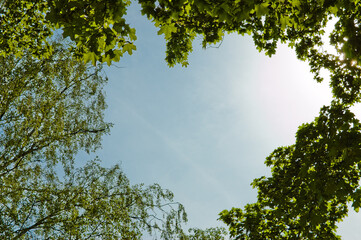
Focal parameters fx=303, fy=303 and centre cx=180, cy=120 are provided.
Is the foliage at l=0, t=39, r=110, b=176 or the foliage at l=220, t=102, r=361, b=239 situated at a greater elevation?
the foliage at l=0, t=39, r=110, b=176

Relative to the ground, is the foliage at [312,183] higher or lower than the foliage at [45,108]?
lower

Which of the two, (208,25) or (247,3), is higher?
(208,25)

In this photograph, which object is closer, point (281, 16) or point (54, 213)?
point (281, 16)

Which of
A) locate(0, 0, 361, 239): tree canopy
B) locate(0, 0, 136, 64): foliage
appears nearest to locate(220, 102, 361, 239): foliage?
locate(0, 0, 361, 239): tree canopy

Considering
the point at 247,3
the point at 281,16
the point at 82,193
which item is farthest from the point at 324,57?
the point at 82,193

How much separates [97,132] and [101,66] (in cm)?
282

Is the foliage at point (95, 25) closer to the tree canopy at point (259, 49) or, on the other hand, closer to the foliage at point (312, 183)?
the tree canopy at point (259, 49)

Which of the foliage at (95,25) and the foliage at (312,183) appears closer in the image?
the foliage at (95,25)

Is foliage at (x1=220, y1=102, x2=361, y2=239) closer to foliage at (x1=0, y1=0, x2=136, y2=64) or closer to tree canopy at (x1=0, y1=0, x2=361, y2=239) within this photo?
tree canopy at (x1=0, y1=0, x2=361, y2=239)

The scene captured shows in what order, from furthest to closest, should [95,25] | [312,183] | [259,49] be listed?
[259,49] → [312,183] → [95,25]

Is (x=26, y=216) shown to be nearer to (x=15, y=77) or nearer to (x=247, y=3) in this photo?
(x=15, y=77)

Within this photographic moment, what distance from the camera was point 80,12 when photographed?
4695mm

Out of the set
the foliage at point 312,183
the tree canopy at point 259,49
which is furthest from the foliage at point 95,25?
the foliage at point 312,183

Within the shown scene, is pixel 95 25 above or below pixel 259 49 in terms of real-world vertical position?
below
